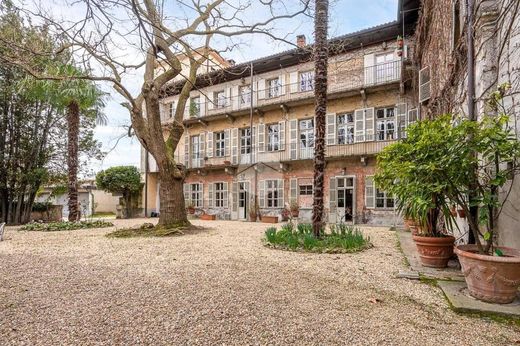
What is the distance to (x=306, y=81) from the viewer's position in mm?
15664

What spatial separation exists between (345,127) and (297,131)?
7.85 ft

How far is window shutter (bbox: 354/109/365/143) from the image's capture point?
14012 mm

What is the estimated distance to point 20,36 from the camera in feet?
12.2

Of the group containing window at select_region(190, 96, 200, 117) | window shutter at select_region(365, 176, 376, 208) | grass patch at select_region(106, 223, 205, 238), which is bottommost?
grass patch at select_region(106, 223, 205, 238)

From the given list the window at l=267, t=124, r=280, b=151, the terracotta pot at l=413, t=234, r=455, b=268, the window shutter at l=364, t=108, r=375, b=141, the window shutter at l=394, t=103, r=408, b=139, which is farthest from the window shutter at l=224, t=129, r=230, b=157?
the terracotta pot at l=413, t=234, r=455, b=268

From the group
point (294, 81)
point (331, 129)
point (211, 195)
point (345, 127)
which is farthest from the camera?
point (211, 195)

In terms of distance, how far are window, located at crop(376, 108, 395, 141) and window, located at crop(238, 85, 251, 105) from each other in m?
7.07

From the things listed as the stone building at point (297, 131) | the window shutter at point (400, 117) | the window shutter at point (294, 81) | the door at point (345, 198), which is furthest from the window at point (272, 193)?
the window shutter at point (400, 117)

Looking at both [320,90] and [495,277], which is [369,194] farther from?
[495,277]

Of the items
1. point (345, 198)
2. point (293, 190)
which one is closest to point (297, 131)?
point (293, 190)

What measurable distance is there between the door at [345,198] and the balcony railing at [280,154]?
124 cm

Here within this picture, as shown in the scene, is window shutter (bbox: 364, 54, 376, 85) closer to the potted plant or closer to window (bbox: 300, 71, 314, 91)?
window (bbox: 300, 71, 314, 91)

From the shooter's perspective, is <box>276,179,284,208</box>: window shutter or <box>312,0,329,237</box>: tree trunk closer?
<box>312,0,329,237</box>: tree trunk

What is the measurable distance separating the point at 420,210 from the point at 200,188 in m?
16.2
